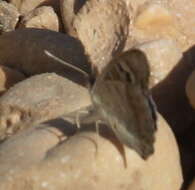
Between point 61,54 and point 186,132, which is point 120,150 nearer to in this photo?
point 186,132

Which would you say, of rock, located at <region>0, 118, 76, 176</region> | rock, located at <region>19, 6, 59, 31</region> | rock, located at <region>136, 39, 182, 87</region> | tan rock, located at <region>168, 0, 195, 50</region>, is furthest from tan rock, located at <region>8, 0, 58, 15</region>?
rock, located at <region>0, 118, 76, 176</region>

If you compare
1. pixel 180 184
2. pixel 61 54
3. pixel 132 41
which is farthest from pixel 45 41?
pixel 180 184

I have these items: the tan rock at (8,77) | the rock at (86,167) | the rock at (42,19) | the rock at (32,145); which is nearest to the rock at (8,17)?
the rock at (42,19)

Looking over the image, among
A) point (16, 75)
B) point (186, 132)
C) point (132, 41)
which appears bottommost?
point (16, 75)

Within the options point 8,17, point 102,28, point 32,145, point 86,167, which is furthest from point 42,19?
point 86,167

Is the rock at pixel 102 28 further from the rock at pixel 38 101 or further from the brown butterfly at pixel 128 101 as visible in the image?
the brown butterfly at pixel 128 101
